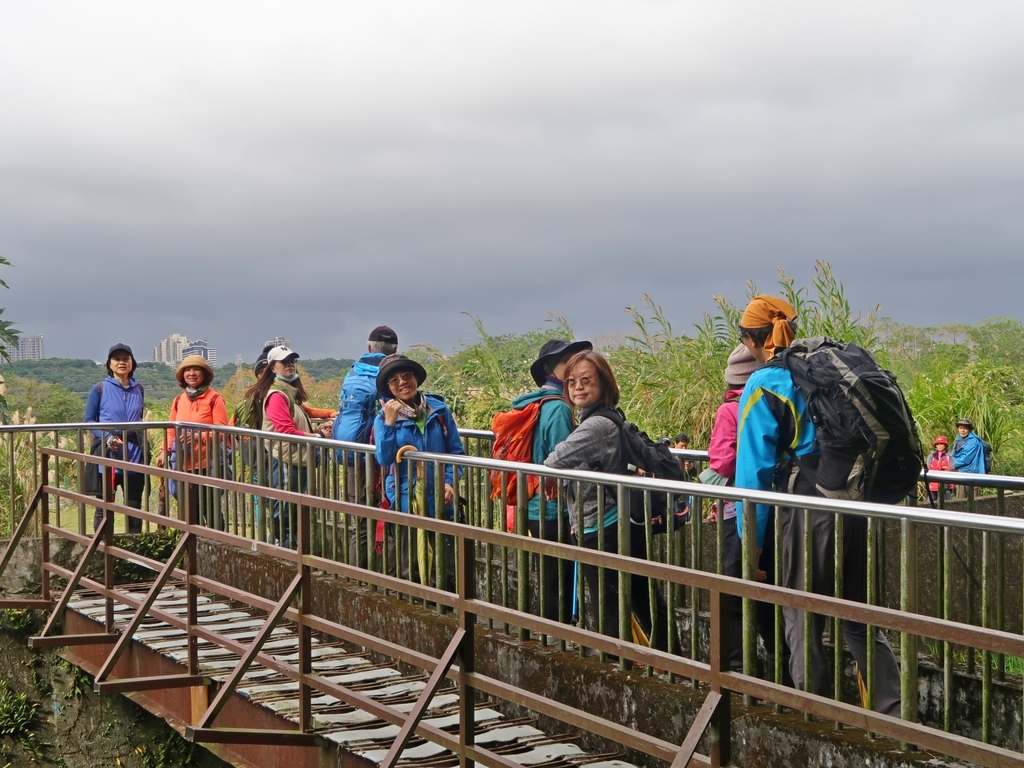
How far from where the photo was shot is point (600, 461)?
Result: 20.2 feet

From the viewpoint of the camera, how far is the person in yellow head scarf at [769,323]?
568 centimetres

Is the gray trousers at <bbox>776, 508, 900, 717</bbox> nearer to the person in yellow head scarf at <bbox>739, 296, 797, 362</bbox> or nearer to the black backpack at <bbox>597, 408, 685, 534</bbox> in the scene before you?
the person in yellow head scarf at <bbox>739, 296, 797, 362</bbox>

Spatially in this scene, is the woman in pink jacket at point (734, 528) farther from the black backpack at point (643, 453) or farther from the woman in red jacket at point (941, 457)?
the woman in red jacket at point (941, 457)

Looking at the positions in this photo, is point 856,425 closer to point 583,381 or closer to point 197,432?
point 583,381

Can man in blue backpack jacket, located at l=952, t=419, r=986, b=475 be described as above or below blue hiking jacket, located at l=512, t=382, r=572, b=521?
below

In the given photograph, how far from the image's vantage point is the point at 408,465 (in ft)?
23.5

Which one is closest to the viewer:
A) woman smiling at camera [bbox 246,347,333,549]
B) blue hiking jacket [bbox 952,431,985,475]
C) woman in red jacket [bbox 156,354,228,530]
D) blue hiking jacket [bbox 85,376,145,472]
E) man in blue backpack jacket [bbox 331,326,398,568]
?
man in blue backpack jacket [bbox 331,326,398,568]

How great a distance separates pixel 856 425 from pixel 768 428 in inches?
15.6

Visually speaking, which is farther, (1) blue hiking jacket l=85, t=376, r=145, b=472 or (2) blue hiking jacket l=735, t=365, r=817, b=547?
(1) blue hiking jacket l=85, t=376, r=145, b=472

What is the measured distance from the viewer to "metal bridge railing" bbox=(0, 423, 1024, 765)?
12.5 feet

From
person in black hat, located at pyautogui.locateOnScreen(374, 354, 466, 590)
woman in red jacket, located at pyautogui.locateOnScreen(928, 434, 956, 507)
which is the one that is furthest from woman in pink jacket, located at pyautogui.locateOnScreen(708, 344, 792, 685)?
woman in red jacket, located at pyautogui.locateOnScreen(928, 434, 956, 507)

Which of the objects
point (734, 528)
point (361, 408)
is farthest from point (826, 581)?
point (361, 408)

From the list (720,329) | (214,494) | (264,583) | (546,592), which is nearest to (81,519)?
(214,494)

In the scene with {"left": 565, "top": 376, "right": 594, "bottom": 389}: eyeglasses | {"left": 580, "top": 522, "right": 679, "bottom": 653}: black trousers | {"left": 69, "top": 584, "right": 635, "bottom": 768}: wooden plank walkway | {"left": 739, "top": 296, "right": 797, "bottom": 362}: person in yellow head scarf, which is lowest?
{"left": 69, "top": 584, "right": 635, "bottom": 768}: wooden plank walkway
